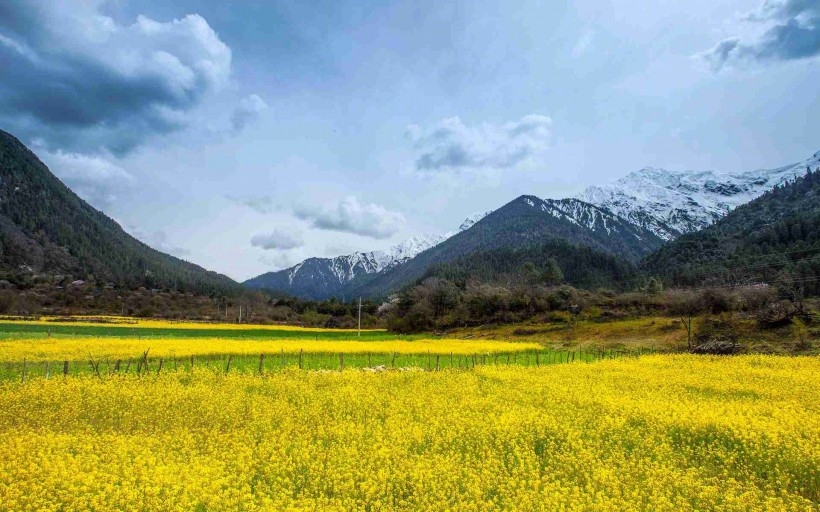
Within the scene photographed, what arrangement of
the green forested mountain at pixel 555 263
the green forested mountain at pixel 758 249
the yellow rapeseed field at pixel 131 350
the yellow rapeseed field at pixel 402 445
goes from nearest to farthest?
the yellow rapeseed field at pixel 402 445
the yellow rapeseed field at pixel 131 350
the green forested mountain at pixel 758 249
the green forested mountain at pixel 555 263

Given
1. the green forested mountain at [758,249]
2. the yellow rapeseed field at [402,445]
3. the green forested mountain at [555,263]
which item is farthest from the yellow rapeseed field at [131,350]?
the green forested mountain at [555,263]

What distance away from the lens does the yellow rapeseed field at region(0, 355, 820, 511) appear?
8.10 m

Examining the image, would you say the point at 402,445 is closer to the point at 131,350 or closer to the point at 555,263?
the point at 131,350

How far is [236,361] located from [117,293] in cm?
12005

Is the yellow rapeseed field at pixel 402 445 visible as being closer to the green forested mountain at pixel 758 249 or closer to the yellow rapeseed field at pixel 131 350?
the yellow rapeseed field at pixel 131 350

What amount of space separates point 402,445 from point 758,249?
119m

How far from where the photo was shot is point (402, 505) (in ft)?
26.5

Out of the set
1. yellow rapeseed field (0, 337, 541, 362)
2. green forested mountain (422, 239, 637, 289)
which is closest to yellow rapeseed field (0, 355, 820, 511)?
yellow rapeseed field (0, 337, 541, 362)

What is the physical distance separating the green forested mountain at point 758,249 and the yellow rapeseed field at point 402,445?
175ft

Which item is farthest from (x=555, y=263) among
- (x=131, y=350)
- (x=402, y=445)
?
(x=402, y=445)

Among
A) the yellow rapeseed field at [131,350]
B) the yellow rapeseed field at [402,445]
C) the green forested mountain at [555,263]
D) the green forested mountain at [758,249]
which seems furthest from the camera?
the green forested mountain at [555,263]

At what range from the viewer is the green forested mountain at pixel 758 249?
7318 centimetres

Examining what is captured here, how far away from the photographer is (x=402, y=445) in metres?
10.9

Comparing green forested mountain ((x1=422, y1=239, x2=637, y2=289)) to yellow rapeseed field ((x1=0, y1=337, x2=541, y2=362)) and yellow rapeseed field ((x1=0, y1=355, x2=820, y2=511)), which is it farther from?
yellow rapeseed field ((x1=0, y1=355, x2=820, y2=511))
